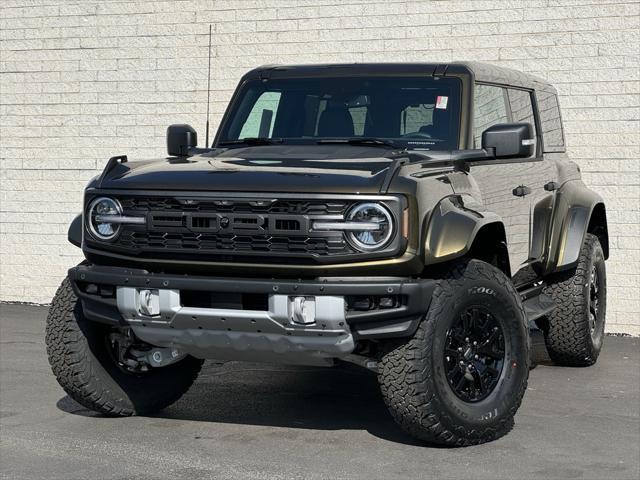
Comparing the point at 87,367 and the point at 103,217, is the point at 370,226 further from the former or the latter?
the point at 87,367

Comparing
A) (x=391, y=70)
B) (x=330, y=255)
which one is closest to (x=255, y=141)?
(x=391, y=70)

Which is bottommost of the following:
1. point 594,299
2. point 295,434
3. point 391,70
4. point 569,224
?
point 295,434

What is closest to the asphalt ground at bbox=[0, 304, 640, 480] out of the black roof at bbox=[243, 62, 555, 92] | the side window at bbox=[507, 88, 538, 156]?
the side window at bbox=[507, 88, 538, 156]

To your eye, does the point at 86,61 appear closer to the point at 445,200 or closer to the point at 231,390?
the point at 231,390

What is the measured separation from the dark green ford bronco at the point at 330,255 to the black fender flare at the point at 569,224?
0.61 metres

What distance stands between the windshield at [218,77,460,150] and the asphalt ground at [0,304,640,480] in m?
1.54

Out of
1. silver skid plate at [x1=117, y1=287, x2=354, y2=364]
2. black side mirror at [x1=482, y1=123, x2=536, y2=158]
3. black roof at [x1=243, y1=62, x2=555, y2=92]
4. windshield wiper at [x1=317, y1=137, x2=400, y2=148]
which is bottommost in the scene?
silver skid plate at [x1=117, y1=287, x2=354, y2=364]

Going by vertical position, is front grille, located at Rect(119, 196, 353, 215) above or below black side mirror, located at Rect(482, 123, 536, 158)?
below

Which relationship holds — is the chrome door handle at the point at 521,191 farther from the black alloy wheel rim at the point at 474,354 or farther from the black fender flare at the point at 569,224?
the black alloy wheel rim at the point at 474,354

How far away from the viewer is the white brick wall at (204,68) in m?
10.1

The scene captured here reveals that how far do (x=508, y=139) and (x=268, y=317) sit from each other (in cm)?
172

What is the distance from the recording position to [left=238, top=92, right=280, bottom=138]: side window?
7043 mm

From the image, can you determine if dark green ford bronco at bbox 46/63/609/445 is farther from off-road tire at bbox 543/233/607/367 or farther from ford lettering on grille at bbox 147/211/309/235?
off-road tire at bbox 543/233/607/367

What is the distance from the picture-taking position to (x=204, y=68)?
11.5 metres
